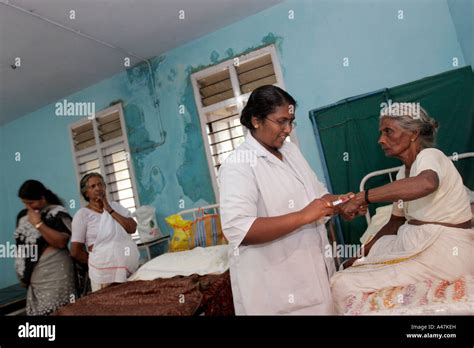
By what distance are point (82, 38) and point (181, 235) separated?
90 cm

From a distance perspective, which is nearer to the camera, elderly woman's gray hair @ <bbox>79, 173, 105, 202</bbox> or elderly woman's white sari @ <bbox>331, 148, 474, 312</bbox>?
elderly woman's white sari @ <bbox>331, 148, 474, 312</bbox>

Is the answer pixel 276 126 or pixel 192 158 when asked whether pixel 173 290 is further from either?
pixel 276 126

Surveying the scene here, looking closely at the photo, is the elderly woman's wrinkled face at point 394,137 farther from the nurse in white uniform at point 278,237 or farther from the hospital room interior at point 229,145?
the nurse in white uniform at point 278,237

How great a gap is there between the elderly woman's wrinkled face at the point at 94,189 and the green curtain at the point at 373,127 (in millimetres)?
898

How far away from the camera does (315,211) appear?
0.68 meters

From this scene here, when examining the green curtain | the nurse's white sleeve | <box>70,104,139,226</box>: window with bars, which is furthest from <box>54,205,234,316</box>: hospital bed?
the green curtain

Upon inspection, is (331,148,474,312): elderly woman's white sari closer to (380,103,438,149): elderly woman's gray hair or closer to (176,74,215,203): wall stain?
(380,103,438,149): elderly woman's gray hair

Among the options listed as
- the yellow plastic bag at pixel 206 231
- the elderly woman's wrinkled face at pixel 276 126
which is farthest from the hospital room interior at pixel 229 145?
the yellow plastic bag at pixel 206 231

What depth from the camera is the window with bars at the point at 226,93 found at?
43.4 inches

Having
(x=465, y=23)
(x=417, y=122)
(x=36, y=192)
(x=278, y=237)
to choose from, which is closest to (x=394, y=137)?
(x=417, y=122)

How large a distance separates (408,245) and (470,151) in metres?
0.52

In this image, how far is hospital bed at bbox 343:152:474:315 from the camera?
552mm

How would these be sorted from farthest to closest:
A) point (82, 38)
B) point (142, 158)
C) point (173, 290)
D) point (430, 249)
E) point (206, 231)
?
point (206, 231), point (173, 290), point (142, 158), point (82, 38), point (430, 249)
